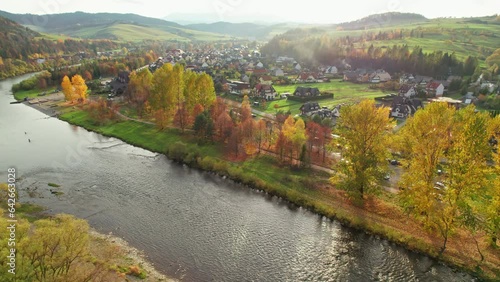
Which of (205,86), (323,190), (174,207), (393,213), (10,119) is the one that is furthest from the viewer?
(10,119)

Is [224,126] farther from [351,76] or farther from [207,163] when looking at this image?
[351,76]

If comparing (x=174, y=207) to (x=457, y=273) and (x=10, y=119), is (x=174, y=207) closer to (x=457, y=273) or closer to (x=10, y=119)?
(x=457, y=273)

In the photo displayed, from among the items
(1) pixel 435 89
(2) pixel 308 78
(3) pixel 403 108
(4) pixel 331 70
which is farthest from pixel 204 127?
(4) pixel 331 70

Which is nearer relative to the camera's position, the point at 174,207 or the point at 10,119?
the point at 174,207

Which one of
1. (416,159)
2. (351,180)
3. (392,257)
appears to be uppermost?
(416,159)

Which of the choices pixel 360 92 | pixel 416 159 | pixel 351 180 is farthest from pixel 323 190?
pixel 360 92

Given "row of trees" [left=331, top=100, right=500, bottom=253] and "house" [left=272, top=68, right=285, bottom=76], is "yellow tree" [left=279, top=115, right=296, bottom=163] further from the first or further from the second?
"house" [left=272, top=68, right=285, bottom=76]

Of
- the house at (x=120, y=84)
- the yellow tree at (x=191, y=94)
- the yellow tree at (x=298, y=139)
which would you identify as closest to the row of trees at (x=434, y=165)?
the yellow tree at (x=298, y=139)
